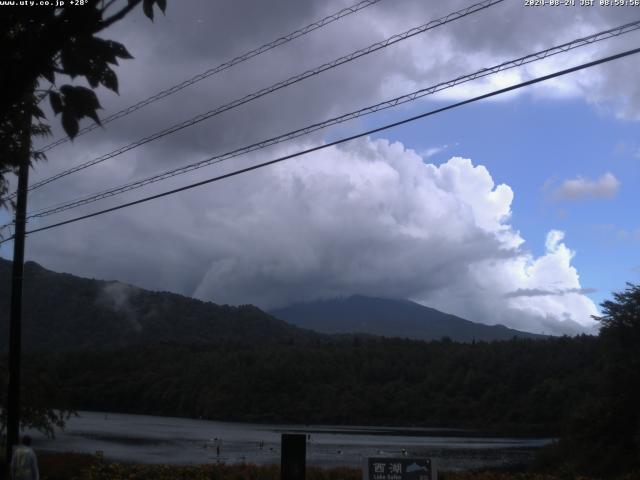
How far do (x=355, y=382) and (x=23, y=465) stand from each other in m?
88.1

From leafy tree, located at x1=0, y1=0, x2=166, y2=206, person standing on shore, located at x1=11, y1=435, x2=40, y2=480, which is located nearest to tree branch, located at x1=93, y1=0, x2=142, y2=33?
leafy tree, located at x1=0, y1=0, x2=166, y2=206

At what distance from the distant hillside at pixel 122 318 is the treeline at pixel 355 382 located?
2753 cm

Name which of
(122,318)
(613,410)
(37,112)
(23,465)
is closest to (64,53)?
(37,112)

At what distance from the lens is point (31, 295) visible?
137875mm

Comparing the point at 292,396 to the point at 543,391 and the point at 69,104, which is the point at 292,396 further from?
the point at 69,104

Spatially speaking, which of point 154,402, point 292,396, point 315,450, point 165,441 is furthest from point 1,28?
point 154,402

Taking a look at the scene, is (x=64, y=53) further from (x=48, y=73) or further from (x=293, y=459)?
(x=293, y=459)

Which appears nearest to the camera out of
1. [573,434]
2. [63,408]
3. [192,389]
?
[63,408]

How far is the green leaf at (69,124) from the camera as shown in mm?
3766

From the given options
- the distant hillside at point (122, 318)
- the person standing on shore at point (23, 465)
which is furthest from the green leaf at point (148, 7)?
the distant hillside at point (122, 318)

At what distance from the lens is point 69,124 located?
3771 millimetres

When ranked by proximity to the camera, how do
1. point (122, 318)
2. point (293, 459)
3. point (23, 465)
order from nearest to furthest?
1. point (293, 459)
2. point (23, 465)
3. point (122, 318)

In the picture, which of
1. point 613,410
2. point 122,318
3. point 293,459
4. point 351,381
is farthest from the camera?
point 122,318

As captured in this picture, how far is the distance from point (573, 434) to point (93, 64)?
36824mm
